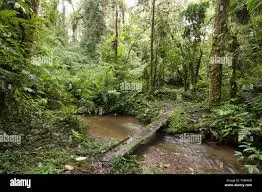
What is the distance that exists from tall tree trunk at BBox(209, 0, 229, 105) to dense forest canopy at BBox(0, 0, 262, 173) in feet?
0.05

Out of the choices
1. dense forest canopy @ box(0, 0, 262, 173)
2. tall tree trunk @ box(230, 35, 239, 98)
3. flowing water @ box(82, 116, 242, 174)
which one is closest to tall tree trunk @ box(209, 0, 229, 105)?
dense forest canopy @ box(0, 0, 262, 173)

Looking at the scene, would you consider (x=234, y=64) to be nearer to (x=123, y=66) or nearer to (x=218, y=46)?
(x=218, y=46)

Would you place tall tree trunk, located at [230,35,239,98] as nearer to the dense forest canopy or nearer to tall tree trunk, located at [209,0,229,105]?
the dense forest canopy

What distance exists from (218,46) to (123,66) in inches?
118

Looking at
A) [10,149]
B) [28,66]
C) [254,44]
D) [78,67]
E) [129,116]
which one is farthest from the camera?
[129,116]

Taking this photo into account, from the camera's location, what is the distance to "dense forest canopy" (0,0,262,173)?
2568mm

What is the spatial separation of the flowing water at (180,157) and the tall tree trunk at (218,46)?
1.41 m

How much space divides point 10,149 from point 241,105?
10.0 ft

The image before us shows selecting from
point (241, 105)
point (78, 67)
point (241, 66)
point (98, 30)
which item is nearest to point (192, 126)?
point (241, 105)

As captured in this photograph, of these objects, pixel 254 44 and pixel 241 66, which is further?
pixel 241 66

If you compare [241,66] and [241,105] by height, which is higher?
[241,66]

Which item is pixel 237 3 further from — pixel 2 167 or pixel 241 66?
pixel 2 167

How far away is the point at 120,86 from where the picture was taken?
6.50 m
